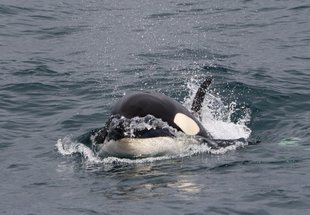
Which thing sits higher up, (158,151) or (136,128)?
(136,128)

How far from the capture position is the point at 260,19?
28469 millimetres

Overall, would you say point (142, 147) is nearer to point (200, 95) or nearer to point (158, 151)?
point (158, 151)

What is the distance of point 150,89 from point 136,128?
21.4 ft

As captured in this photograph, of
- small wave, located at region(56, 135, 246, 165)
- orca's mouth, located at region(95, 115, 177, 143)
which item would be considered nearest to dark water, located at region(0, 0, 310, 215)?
small wave, located at region(56, 135, 246, 165)

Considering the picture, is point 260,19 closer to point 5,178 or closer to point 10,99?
point 10,99

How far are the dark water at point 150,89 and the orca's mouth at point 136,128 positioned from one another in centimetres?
41

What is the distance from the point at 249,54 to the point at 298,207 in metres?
13.3

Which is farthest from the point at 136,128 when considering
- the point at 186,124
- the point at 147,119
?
the point at 186,124

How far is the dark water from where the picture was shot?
405 inches

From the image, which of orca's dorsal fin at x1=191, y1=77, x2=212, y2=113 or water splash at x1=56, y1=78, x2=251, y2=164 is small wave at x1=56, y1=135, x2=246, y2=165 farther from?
orca's dorsal fin at x1=191, y1=77, x2=212, y2=113

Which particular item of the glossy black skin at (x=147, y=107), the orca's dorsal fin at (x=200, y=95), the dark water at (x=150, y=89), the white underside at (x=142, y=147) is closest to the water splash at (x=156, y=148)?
the white underside at (x=142, y=147)

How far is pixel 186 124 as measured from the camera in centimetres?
1278

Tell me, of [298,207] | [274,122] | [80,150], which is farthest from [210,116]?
[298,207]

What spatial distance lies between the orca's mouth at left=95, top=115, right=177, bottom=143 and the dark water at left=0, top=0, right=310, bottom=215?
1.34 feet
